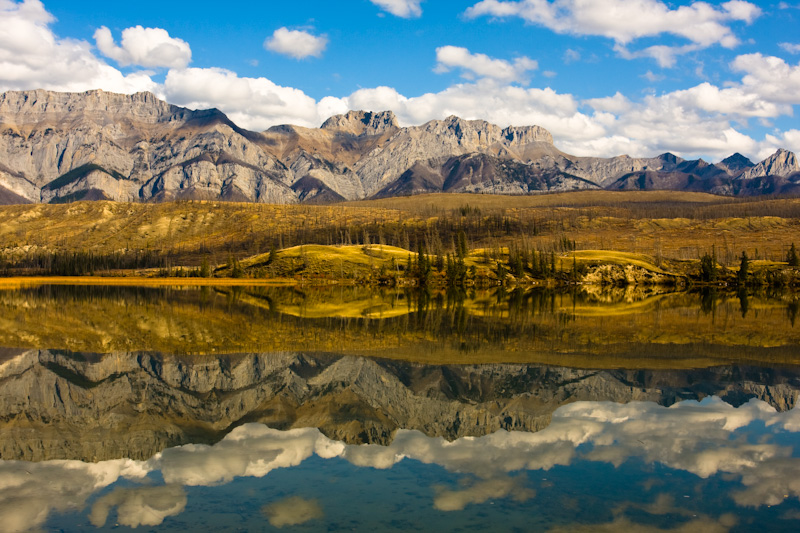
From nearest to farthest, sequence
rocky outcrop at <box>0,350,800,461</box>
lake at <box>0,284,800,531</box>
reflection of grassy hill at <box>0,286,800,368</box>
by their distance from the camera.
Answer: lake at <box>0,284,800,531</box> → rocky outcrop at <box>0,350,800,461</box> → reflection of grassy hill at <box>0,286,800,368</box>

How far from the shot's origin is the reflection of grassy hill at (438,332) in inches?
1720

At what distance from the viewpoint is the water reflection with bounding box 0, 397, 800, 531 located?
16.9 m

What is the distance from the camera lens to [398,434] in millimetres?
24234

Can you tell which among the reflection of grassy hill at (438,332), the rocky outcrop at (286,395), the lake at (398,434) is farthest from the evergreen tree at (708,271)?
the rocky outcrop at (286,395)

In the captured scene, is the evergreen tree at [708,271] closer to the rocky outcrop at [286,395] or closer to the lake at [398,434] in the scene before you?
the lake at [398,434]

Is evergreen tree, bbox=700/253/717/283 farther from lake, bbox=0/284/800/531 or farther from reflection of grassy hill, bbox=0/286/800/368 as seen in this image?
lake, bbox=0/284/800/531

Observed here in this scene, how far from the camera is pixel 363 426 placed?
2523 cm

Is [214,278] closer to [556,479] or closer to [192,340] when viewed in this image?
[192,340]

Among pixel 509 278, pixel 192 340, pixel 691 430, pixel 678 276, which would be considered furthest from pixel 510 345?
pixel 678 276

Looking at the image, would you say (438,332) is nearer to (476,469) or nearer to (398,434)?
(398,434)

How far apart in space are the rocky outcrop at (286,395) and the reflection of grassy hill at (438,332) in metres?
4.16

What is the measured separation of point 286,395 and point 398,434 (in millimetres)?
8461

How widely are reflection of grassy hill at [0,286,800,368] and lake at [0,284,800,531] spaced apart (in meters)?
0.53

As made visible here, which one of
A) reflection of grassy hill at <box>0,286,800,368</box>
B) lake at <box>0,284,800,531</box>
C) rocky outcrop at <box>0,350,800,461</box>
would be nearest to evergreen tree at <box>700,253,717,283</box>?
reflection of grassy hill at <box>0,286,800,368</box>
